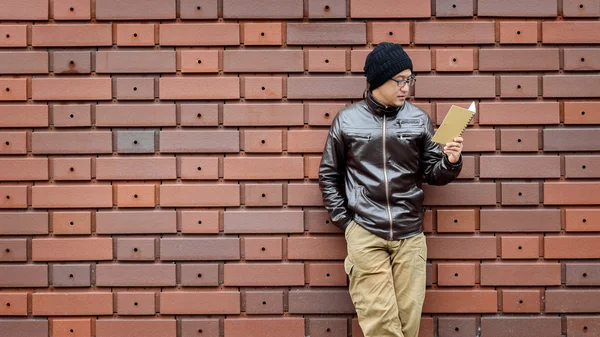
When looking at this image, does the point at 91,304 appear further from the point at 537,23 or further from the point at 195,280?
the point at 537,23

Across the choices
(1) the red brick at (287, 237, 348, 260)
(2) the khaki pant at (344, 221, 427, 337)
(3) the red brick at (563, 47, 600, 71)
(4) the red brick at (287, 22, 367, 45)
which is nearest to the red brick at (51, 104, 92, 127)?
(4) the red brick at (287, 22, 367, 45)

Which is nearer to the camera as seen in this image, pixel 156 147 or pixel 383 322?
pixel 383 322

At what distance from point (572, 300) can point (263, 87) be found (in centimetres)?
247

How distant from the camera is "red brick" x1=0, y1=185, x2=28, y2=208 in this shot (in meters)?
4.18

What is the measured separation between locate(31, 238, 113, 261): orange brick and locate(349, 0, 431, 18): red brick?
7.28 ft

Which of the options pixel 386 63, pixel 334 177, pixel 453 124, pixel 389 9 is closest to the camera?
pixel 453 124

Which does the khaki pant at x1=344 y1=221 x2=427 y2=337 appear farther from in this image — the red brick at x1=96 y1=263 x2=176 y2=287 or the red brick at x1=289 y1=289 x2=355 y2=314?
the red brick at x1=96 y1=263 x2=176 y2=287

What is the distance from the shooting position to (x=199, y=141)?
4164mm

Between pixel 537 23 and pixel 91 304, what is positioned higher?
pixel 537 23

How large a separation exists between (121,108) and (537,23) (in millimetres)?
2777

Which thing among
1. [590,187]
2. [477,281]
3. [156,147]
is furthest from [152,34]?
[590,187]

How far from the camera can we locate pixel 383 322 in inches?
143

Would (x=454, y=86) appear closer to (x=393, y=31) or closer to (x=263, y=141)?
(x=393, y=31)

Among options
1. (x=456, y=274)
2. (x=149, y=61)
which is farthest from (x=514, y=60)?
(x=149, y=61)
